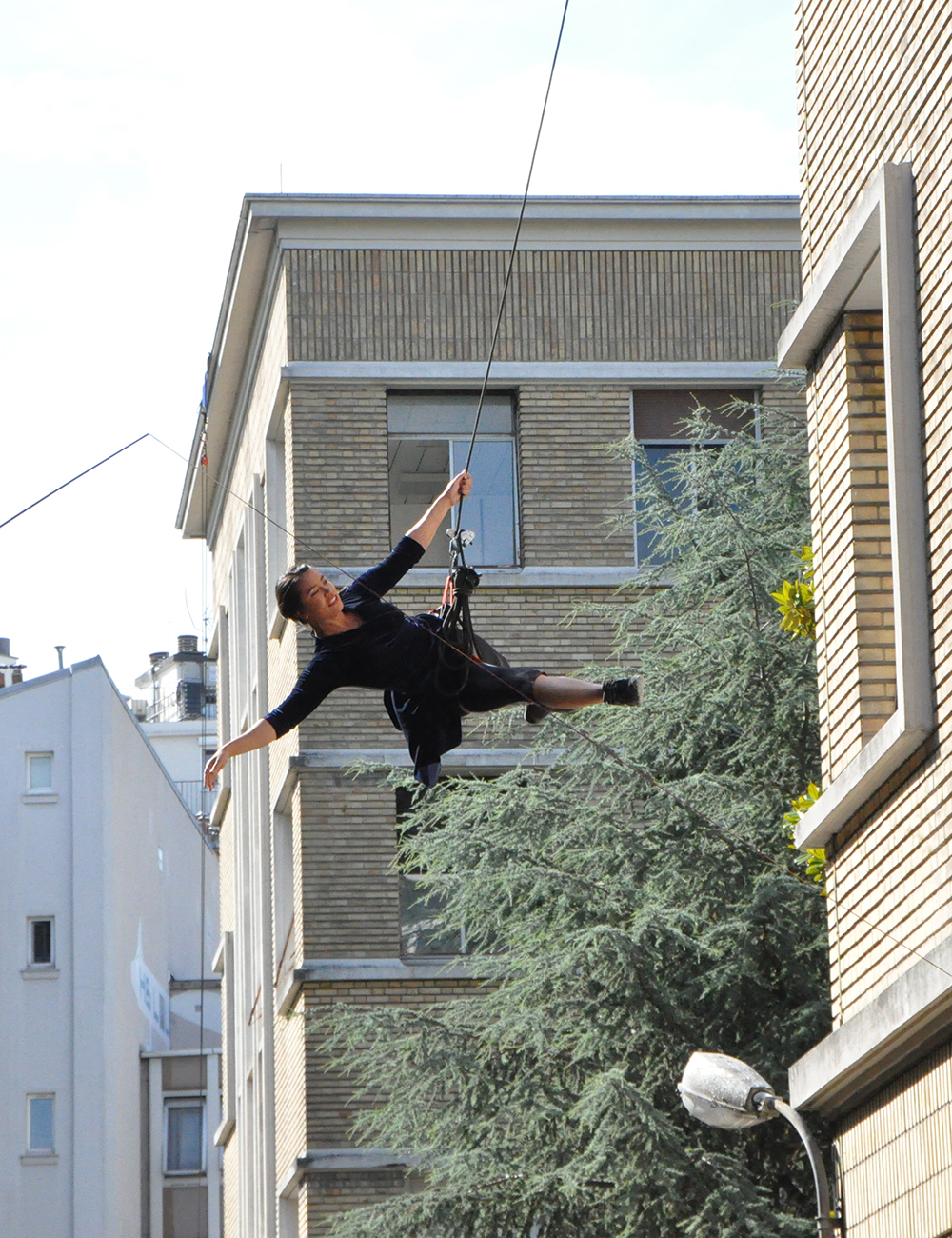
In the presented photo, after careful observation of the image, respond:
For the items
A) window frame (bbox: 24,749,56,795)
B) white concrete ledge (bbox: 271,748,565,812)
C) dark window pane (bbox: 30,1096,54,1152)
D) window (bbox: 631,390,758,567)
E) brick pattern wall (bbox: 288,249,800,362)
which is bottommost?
white concrete ledge (bbox: 271,748,565,812)

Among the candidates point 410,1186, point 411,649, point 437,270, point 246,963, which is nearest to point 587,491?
point 437,270

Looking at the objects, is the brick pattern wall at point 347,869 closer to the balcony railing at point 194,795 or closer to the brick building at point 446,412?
the brick building at point 446,412

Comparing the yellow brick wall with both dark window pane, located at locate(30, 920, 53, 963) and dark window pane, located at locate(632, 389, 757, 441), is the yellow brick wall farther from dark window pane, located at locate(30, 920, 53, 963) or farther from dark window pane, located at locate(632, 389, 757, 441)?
dark window pane, located at locate(30, 920, 53, 963)

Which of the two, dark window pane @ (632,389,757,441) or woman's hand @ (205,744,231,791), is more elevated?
dark window pane @ (632,389,757,441)

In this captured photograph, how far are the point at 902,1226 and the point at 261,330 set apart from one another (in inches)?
697

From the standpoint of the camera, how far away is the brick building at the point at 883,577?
30.0ft

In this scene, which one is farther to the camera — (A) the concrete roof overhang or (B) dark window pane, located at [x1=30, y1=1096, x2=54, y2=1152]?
(B) dark window pane, located at [x1=30, y1=1096, x2=54, y2=1152]

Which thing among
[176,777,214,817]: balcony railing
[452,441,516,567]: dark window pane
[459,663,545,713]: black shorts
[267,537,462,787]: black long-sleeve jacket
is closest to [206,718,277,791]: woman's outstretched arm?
[267,537,462,787]: black long-sleeve jacket

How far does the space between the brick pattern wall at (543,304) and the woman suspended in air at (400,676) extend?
13920 millimetres

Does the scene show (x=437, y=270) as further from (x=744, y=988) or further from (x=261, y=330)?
(x=744, y=988)

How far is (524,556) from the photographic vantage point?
22.9 m

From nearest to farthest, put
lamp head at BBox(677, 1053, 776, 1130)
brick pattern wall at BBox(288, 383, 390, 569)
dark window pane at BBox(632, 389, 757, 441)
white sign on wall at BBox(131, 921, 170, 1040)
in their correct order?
1. lamp head at BBox(677, 1053, 776, 1130)
2. brick pattern wall at BBox(288, 383, 390, 569)
3. dark window pane at BBox(632, 389, 757, 441)
4. white sign on wall at BBox(131, 921, 170, 1040)

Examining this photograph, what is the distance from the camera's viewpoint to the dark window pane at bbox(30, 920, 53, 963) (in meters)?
44.1

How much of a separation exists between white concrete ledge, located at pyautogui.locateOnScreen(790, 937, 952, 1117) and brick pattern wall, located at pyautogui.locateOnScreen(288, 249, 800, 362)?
13.3 metres
